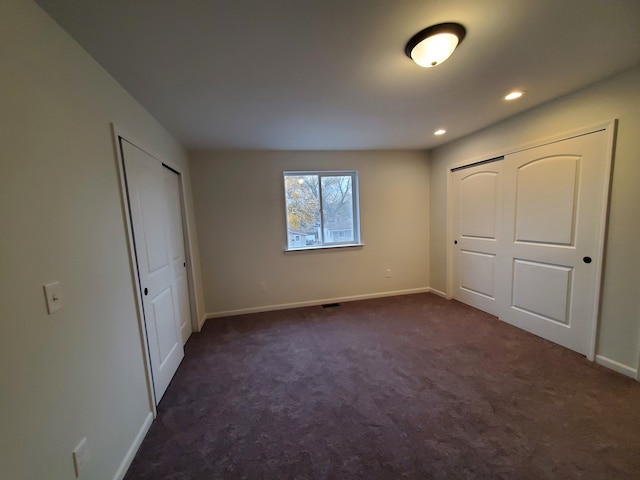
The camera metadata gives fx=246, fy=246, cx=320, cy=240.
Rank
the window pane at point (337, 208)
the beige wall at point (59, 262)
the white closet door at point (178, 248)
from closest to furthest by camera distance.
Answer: the beige wall at point (59, 262) < the white closet door at point (178, 248) < the window pane at point (337, 208)

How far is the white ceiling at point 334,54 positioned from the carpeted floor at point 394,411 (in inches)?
92.9

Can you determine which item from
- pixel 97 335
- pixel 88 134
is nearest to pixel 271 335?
pixel 97 335

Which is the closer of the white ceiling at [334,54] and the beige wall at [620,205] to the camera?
the white ceiling at [334,54]

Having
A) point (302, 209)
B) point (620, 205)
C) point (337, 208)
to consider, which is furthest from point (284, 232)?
point (620, 205)

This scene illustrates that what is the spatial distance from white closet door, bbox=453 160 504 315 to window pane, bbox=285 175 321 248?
2.09 metres

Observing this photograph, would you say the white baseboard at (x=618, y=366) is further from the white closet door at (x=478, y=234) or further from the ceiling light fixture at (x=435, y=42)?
the ceiling light fixture at (x=435, y=42)

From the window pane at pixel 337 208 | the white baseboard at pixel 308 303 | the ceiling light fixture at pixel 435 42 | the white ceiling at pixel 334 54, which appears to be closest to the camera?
the white ceiling at pixel 334 54

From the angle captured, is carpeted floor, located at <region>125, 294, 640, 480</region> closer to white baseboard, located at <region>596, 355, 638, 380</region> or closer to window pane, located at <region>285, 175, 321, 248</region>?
white baseboard, located at <region>596, 355, 638, 380</region>

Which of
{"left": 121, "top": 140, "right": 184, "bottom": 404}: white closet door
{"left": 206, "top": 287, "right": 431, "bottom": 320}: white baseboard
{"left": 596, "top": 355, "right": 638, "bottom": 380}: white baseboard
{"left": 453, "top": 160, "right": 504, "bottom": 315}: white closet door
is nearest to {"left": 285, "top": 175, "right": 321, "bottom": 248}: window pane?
{"left": 206, "top": 287, "right": 431, "bottom": 320}: white baseboard

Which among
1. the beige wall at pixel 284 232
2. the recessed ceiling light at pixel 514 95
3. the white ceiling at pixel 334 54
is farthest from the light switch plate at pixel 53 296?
the recessed ceiling light at pixel 514 95

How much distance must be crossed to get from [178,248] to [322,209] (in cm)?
204

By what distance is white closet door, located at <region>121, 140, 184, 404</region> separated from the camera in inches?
70.3

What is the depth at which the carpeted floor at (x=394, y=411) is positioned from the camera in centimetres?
137

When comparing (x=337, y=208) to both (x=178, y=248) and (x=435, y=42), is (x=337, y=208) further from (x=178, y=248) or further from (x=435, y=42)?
(x=435, y=42)
